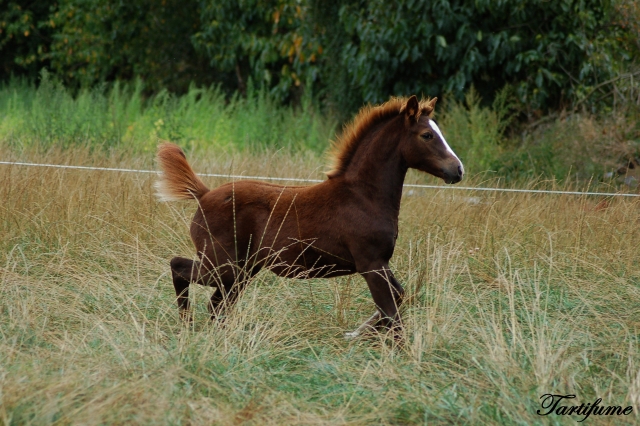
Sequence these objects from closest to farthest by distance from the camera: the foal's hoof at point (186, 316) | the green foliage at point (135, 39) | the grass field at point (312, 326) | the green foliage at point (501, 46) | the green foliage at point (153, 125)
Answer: the grass field at point (312, 326) → the foal's hoof at point (186, 316) → the green foliage at point (153, 125) → the green foliage at point (501, 46) → the green foliage at point (135, 39)

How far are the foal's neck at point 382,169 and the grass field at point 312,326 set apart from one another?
0.55 metres

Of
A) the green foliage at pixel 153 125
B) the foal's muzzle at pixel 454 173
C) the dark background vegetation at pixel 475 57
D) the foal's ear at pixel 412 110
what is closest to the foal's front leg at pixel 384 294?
the foal's muzzle at pixel 454 173

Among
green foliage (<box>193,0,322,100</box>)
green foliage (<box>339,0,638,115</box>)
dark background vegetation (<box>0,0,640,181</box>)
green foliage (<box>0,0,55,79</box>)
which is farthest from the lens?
green foliage (<box>0,0,55,79</box>)

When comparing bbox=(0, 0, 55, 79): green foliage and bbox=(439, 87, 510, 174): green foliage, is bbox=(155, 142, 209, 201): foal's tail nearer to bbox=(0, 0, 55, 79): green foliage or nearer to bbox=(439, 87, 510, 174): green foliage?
bbox=(439, 87, 510, 174): green foliage

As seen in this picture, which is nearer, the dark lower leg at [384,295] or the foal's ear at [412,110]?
the dark lower leg at [384,295]

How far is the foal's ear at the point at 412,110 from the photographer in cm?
461

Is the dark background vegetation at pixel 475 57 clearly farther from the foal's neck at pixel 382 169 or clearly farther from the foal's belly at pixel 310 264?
the foal's belly at pixel 310 264

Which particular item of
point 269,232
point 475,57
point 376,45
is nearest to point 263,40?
point 376,45

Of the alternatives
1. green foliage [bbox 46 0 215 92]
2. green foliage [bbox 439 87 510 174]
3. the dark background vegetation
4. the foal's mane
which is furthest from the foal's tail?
green foliage [bbox 46 0 215 92]

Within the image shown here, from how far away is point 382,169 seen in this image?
470 centimetres

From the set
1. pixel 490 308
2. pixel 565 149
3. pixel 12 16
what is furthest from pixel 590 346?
pixel 12 16

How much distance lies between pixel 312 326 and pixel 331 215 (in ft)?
2.23

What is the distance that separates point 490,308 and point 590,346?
0.95 metres

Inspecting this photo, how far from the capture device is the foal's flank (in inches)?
180
